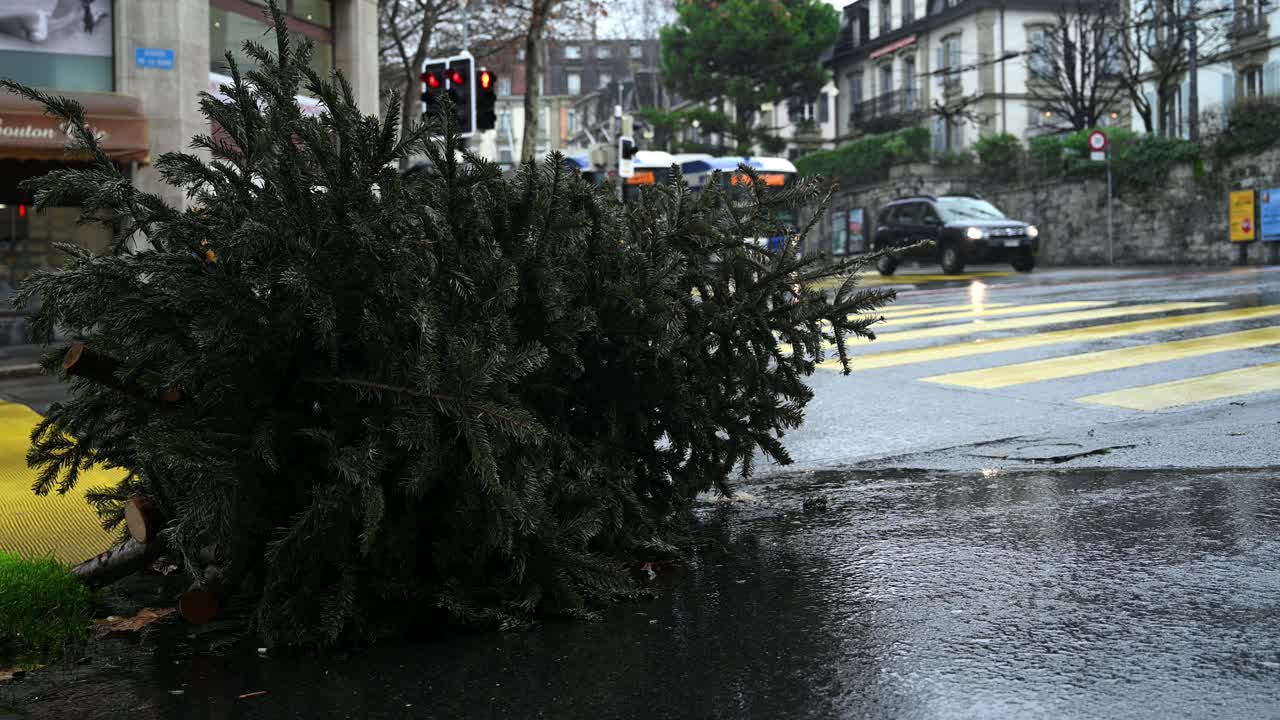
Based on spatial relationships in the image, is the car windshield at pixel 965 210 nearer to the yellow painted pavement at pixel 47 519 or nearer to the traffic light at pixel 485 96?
the traffic light at pixel 485 96

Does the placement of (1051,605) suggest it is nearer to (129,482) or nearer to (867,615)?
(867,615)

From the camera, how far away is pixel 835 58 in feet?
226

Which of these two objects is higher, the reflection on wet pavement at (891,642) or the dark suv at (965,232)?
the dark suv at (965,232)

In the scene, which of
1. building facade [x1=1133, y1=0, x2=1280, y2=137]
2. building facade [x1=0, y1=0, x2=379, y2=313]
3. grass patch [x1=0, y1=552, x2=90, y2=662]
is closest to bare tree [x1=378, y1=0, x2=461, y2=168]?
building facade [x1=0, y1=0, x2=379, y2=313]

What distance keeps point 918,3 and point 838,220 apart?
18.2m

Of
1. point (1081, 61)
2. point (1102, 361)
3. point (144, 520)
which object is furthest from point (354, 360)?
point (1081, 61)

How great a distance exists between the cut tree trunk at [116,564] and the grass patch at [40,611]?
4cm

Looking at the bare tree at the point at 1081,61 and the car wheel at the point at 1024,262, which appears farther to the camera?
the bare tree at the point at 1081,61

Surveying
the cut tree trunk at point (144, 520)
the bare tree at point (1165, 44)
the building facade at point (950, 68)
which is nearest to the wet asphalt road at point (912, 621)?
the cut tree trunk at point (144, 520)

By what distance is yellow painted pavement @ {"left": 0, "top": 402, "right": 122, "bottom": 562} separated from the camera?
17.5 ft

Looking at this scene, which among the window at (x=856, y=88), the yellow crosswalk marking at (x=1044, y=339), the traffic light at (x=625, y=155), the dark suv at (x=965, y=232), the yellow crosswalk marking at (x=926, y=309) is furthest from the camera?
the window at (x=856, y=88)

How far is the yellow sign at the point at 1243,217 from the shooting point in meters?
30.2

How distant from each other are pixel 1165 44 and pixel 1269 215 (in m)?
13.8

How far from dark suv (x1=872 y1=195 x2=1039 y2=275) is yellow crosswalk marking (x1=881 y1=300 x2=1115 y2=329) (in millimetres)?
9605
